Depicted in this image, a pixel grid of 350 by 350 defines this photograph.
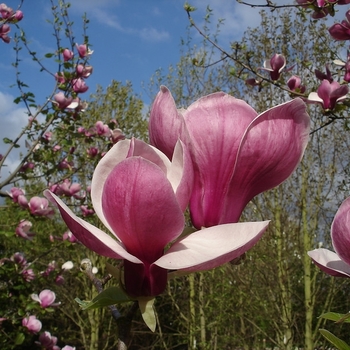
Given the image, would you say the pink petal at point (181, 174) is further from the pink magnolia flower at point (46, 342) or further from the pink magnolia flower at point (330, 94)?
the pink magnolia flower at point (46, 342)

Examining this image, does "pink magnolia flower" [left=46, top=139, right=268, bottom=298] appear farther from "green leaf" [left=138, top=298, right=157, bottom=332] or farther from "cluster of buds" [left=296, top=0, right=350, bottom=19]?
"cluster of buds" [left=296, top=0, right=350, bottom=19]

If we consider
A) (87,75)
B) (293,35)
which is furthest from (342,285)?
(87,75)

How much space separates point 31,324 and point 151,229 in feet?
9.04

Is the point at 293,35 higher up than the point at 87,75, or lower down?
higher up

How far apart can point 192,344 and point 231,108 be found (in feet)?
20.8

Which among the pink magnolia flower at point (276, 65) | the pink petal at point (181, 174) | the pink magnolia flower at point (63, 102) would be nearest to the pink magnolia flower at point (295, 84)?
the pink magnolia flower at point (276, 65)

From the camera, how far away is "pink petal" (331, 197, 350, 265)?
0.39 metres

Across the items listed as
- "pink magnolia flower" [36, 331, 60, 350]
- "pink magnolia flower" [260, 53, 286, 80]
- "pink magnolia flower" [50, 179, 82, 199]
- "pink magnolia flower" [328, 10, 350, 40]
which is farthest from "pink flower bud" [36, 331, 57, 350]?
"pink magnolia flower" [328, 10, 350, 40]

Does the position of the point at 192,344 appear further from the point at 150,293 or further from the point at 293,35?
the point at 150,293

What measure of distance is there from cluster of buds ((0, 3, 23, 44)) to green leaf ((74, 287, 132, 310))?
8.32 feet

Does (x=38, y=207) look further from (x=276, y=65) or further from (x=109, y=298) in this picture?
(x=109, y=298)

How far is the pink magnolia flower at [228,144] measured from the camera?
1.06 ft

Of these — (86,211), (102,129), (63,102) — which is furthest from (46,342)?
(63,102)

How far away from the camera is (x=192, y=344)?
622 cm
